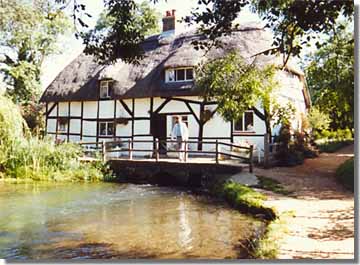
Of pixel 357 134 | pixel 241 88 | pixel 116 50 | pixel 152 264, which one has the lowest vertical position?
pixel 152 264

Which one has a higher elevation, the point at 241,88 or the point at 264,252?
the point at 241,88

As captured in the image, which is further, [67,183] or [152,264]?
[67,183]

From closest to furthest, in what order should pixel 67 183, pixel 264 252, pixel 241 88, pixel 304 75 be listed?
pixel 264 252 → pixel 241 88 → pixel 304 75 → pixel 67 183

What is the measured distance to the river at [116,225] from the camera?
3.06 meters

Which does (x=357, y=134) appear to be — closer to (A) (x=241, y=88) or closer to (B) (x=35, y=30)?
(A) (x=241, y=88)

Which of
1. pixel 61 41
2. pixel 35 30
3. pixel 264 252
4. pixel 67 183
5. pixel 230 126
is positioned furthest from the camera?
pixel 67 183

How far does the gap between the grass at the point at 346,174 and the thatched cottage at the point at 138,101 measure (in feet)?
4.70

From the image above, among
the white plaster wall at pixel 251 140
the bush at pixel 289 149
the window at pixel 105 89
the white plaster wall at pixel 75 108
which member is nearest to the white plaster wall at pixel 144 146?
the window at pixel 105 89

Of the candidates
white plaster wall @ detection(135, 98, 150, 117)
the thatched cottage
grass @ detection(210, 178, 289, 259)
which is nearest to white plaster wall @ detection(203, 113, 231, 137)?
the thatched cottage

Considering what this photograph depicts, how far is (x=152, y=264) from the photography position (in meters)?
2.82

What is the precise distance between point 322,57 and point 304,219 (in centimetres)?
138

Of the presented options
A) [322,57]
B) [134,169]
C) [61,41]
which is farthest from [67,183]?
[322,57]

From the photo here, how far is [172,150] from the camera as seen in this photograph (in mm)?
6922

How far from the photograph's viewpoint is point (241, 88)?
354 cm
